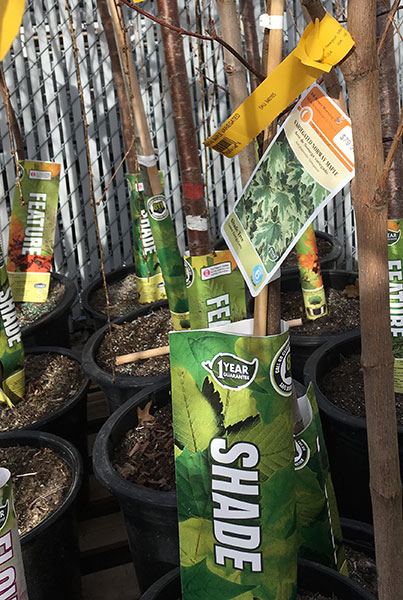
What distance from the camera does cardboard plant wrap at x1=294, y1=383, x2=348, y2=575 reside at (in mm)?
949

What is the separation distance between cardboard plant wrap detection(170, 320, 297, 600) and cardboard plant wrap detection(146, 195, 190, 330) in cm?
91

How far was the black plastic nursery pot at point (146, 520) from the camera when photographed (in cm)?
111

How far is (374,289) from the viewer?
1.99 ft

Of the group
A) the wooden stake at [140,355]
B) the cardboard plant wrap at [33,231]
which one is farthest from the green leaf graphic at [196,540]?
the cardboard plant wrap at [33,231]

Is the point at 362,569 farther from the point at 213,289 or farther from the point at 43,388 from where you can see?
the point at 43,388

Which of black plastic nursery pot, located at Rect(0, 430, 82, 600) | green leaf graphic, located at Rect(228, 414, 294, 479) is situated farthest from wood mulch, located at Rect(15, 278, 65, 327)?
green leaf graphic, located at Rect(228, 414, 294, 479)

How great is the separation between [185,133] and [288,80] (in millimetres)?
560

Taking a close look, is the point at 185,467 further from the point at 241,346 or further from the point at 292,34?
the point at 292,34

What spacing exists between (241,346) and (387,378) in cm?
18

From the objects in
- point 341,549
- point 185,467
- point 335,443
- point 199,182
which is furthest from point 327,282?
point 185,467

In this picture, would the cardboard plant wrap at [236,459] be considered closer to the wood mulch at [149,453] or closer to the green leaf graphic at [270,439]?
the green leaf graphic at [270,439]

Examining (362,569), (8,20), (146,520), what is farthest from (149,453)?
(8,20)

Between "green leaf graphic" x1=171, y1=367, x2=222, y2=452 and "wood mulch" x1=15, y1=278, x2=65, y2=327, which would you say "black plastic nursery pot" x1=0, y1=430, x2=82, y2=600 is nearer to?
"green leaf graphic" x1=171, y1=367, x2=222, y2=452

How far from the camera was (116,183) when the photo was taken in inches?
110
